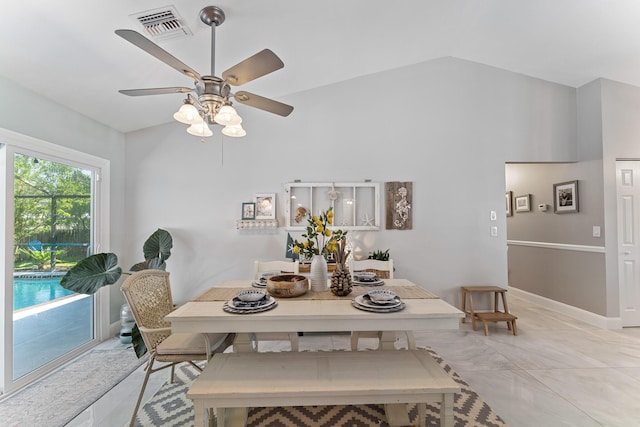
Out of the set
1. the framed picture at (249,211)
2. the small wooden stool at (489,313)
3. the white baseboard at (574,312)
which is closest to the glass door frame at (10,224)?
the framed picture at (249,211)

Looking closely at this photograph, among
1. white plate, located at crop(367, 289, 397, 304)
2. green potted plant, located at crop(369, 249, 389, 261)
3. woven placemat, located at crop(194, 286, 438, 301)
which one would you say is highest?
green potted plant, located at crop(369, 249, 389, 261)

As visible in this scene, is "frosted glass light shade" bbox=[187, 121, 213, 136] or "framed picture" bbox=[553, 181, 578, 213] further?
"framed picture" bbox=[553, 181, 578, 213]

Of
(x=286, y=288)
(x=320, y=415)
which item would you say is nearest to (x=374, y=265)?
(x=286, y=288)

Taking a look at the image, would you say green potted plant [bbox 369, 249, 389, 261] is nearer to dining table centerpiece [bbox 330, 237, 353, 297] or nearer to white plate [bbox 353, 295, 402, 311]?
dining table centerpiece [bbox 330, 237, 353, 297]

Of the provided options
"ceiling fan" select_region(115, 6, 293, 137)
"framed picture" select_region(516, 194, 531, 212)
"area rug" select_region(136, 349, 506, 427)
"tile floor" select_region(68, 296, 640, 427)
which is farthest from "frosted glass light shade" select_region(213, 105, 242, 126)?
"framed picture" select_region(516, 194, 531, 212)

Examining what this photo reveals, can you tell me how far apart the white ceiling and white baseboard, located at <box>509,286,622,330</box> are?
2.77 meters

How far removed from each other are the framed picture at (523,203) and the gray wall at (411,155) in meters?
0.97

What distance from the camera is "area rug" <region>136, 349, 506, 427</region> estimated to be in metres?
1.82

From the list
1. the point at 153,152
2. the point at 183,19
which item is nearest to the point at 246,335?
the point at 183,19

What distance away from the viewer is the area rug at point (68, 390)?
192 cm

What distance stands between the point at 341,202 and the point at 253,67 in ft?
7.28

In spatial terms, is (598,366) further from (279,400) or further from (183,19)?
(183,19)

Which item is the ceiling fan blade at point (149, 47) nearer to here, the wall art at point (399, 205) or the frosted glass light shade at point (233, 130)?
the frosted glass light shade at point (233, 130)

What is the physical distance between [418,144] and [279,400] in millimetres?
3237
